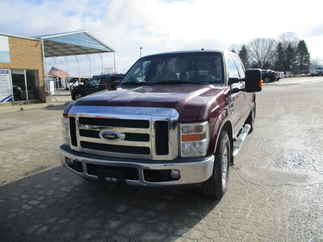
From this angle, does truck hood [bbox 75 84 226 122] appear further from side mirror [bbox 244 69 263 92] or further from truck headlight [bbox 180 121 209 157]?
side mirror [bbox 244 69 263 92]

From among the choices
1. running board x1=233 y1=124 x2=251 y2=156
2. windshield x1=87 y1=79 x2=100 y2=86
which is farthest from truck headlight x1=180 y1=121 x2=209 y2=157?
windshield x1=87 y1=79 x2=100 y2=86

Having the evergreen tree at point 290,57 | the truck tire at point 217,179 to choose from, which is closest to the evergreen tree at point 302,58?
the evergreen tree at point 290,57

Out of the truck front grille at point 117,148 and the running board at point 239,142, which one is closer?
the truck front grille at point 117,148

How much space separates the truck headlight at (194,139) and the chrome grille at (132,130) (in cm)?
8

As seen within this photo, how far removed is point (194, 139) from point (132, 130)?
66 centimetres

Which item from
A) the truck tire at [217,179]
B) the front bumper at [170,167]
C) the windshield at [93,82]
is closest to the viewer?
the front bumper at [170,167]

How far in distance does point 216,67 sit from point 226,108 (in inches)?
34.1

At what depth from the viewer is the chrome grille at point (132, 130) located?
8.96 feet

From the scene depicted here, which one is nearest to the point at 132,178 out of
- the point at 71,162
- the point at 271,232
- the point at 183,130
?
the point at 183,130

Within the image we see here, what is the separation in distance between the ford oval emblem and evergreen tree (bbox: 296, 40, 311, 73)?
98.8 m

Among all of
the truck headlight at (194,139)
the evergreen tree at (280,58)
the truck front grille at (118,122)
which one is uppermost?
the evergreen tree at (280,58)

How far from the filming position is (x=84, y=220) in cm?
307

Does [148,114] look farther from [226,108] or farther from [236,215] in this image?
[236,215]

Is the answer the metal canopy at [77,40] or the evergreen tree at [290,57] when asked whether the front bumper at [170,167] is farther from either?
the evergreen tree at [290,57]
